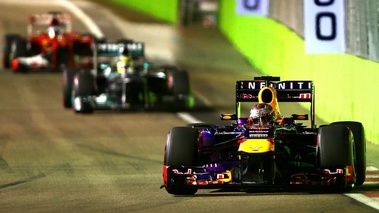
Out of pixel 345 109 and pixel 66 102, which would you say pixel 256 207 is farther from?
pixel 66 102

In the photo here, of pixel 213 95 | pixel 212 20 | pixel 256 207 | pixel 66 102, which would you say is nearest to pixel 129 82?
pixel 66 102

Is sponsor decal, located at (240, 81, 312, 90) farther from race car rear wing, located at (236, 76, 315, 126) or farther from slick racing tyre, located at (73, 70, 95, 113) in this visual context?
slick racing tyre, located at (73, 70, 95, 113)

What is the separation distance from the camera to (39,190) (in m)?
14.9

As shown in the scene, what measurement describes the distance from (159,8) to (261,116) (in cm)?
3124

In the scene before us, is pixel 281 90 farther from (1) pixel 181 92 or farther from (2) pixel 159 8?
(2) pixel 159 8

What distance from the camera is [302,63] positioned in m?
26.5

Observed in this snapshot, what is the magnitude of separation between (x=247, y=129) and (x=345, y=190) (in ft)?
4.09

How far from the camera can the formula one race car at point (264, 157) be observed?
13695 millimetres

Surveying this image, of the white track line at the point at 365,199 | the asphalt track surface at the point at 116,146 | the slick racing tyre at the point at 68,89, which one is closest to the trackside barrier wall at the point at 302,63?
the asphalt track surface at the point at 116,146

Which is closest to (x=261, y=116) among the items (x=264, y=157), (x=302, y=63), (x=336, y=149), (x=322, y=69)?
(x=264, y=157)

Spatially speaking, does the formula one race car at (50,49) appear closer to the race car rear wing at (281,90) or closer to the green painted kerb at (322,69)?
the green painted kerb at (322,69)

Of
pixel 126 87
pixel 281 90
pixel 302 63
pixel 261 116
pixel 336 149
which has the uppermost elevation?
pixel 302 63

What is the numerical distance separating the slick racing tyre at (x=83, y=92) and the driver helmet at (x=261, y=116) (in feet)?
38.8

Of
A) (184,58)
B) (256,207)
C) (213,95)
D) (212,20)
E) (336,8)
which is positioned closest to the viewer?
(256,207)
